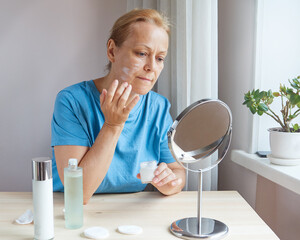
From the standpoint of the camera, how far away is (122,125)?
1006mm

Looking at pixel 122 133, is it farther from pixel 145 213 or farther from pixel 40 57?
pixel 40 57

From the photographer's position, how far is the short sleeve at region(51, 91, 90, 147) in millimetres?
1076

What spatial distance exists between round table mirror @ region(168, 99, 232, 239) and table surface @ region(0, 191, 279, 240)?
3 cm

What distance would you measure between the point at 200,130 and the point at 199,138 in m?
0.02

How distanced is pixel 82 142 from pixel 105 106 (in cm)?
19

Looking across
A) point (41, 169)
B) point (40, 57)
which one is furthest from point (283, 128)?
point (40, 57)

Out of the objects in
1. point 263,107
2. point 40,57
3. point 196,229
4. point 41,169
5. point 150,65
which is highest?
point 40,57

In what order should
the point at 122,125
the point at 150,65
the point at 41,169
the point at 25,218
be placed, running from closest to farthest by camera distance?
the point at 41,169, the point at 25,218, the point at 122,125, the point at 150,65

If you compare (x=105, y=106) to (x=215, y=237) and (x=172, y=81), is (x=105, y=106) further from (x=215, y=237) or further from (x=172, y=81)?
(x=172, y=81)

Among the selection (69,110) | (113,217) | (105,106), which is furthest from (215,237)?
(69,110)

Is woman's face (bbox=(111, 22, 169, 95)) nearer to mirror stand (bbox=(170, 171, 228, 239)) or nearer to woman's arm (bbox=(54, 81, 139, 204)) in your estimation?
woman's arm (bbox=(54, 81, 139, 204))

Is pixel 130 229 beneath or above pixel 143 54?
beneath

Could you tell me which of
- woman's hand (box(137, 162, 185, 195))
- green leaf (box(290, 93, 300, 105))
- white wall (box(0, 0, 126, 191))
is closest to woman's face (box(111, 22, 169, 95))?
woman's hand (box(137, 162, 185, 195))

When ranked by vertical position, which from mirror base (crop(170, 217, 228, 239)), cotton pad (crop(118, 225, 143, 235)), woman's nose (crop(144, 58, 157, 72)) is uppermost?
woman's nose (crop(144, 58, 157, 72))
